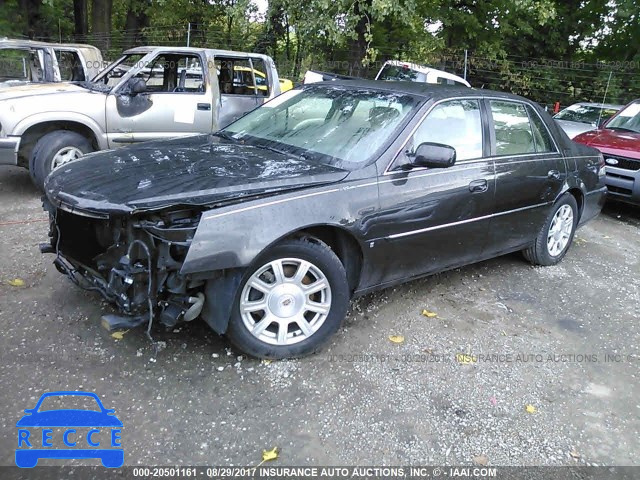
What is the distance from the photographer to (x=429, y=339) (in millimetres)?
3801

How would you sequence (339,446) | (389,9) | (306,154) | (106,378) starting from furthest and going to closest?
(389,9), (306,154), (106,378), (339,446)

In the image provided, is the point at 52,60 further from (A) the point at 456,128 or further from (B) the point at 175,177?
(A) the point at 456,128

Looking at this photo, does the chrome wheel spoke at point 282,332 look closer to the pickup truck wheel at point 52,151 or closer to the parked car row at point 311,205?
the parked car row at point 311,205

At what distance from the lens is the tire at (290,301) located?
3.17 metres

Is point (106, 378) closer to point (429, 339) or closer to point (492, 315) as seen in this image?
point (429, 339)

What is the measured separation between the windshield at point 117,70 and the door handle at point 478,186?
4.85 metres

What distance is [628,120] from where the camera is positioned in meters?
8.59

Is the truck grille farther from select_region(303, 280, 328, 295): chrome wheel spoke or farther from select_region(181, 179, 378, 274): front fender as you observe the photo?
select_region(303, 280, 328, 295): chrome wheel spoke

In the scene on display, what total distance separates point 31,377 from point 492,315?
3.20 m

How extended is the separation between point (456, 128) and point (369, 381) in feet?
6.75

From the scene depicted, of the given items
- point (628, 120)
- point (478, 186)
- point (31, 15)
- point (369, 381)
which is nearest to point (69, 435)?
point (369, 381)

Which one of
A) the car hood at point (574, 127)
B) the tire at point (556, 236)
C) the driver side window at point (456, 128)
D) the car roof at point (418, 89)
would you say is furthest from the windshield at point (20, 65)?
the car hood at point (574, 127)

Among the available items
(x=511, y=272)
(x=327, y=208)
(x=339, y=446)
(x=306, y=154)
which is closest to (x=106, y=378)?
(x=339, y=446)

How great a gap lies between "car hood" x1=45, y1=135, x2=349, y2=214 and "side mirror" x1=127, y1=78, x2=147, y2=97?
3000 millimetres
